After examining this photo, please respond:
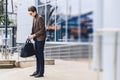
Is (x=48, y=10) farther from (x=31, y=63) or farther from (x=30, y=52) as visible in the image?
(x=30, y=52)

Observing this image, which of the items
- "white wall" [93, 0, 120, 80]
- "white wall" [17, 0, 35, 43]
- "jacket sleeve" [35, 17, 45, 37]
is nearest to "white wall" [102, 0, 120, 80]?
"white wall" [93, 0, 120, 80]

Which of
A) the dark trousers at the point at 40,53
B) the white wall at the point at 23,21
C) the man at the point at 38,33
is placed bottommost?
the dark trousers at the point at 40,53

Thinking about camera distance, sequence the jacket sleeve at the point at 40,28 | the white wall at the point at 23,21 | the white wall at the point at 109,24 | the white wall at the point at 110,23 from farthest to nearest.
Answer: the white wall at the point at 23,21
the jacket sleeve at the point at 40,28
the white wall at the point at 110,23
the white wall at the point at 109,24

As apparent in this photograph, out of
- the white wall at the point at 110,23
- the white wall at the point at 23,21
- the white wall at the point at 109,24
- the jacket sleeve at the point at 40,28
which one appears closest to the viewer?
the white wall at the point at 109,24

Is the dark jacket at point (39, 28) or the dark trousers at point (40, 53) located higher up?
the dark jacket at point (39, 28)

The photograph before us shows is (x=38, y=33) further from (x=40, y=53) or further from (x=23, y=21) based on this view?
(x=23, y=21)

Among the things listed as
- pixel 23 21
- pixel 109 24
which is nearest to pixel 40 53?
pixel 109 24

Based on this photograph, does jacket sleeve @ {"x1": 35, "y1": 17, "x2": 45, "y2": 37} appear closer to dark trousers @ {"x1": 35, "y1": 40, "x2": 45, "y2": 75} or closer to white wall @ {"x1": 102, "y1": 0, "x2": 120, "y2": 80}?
dark trousers @ {"x1": 35, "y1": 40, "x2": 45, "y2": 75}

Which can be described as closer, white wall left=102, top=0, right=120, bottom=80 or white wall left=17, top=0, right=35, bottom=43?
white wall left=102, top=0, right=120, bottom=80

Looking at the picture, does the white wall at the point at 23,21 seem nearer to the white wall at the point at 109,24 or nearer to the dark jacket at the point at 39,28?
the dark jacket at the point at 39,28

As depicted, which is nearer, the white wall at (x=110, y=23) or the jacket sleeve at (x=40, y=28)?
the white wall at (x=110, y=23)

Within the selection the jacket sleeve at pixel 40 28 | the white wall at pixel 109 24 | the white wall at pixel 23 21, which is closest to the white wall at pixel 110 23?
the white wall at pixel 109 24

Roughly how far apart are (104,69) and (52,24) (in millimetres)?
16205

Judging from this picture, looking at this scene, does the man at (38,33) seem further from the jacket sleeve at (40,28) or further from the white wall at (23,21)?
the white wall at (23,21)
